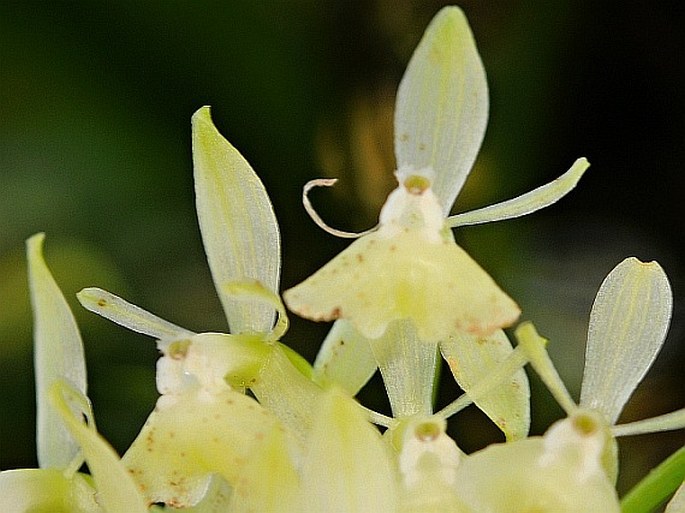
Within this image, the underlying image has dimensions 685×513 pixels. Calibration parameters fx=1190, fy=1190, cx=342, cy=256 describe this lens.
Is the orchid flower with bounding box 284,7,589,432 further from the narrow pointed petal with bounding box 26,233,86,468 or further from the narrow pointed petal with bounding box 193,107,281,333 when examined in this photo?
the narrow pointed petal with bounding box 26,233,86,468

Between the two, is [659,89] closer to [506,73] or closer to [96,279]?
[506,73]

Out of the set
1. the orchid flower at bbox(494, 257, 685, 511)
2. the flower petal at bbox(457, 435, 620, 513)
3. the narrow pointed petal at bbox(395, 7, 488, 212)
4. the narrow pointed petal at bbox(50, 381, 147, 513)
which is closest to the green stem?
the orchid flower at bbox(494, 257, 685, 511)

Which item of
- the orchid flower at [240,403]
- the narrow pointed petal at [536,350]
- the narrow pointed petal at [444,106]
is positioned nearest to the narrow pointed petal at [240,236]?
the orchid flower at [240,403]

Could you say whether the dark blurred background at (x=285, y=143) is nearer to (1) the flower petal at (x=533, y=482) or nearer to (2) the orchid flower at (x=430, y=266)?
(2) the orchid flower at (x=430, y=266)

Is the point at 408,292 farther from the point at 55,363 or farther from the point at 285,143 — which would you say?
the point at 285,143

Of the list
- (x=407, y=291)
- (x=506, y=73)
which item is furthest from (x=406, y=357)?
(x=506, y=73)

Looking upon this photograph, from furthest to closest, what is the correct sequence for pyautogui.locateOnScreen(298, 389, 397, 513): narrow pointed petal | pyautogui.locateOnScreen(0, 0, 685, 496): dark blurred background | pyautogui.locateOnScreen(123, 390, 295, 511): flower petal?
pyautogui.locateOnScreen(0, 0, 685, 496): dark blurred background < pyautogui.locateOnScreen(123, 390, 295, 511): flower petal < pyautogui.locateOnScreen(298, 389, 397, 513): narrow pointed petal
